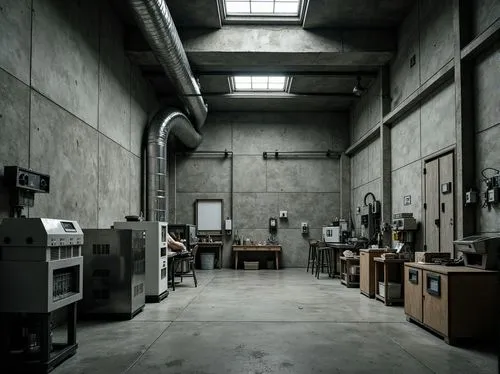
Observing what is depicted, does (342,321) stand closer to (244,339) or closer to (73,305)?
(244,339)

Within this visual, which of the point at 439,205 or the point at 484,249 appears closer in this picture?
the point at 484,249

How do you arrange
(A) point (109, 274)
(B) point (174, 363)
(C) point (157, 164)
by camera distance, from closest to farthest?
1. (B) point (174, 363)
2. (A) point (109, 274)
3. (C) point (157, 164)

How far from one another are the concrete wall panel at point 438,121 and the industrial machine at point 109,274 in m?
4.64

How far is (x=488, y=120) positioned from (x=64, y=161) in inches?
205

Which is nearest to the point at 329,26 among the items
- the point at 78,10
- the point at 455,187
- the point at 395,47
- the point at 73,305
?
the point at 395,47

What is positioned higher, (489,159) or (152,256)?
(489,159)

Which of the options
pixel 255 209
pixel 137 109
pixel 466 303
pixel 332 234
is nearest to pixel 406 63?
pixel 332 234

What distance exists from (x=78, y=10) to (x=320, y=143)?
8198mm

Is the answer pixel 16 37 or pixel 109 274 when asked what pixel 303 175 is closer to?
pixel 109 274

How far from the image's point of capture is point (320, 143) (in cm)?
1260

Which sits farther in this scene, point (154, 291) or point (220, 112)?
point (220, 112)

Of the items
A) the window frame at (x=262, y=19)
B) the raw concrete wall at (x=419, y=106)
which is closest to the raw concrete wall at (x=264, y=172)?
the raw concrete wall at (x=419, y=106)

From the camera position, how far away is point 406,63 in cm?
776

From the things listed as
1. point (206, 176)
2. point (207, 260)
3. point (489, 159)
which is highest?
point (206, 176)
